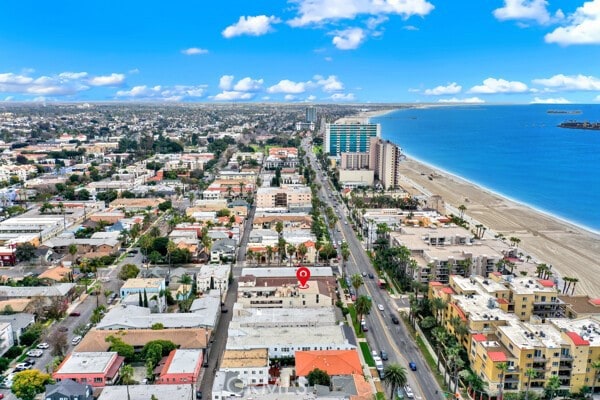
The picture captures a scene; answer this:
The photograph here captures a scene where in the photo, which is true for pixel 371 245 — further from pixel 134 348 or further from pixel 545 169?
pixel 545 169

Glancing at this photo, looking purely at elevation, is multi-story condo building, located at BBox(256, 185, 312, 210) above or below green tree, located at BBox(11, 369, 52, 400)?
above

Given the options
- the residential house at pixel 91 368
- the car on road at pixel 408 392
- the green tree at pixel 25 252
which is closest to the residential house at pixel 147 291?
the residential house at pixel 91 368

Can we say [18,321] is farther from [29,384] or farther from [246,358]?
[246,358]

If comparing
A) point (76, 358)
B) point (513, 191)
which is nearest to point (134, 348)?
point (76, 358)

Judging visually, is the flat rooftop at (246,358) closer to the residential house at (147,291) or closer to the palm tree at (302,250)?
the residential house at (147,291)

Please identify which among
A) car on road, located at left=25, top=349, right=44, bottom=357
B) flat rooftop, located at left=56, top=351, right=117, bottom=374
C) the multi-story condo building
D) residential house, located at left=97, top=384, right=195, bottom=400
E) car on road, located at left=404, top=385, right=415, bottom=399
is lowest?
car on road, located at left=404, top=385, right=415, bottom=399

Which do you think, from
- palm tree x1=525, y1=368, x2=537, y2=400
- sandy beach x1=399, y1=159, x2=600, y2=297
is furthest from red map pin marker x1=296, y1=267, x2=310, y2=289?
sandy beach x1=399, y1=159, x2=600, y2=297

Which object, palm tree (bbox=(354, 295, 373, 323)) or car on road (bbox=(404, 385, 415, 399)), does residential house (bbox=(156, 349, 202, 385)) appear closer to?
palm tree (bbox=(354, 295, 373, 323))
